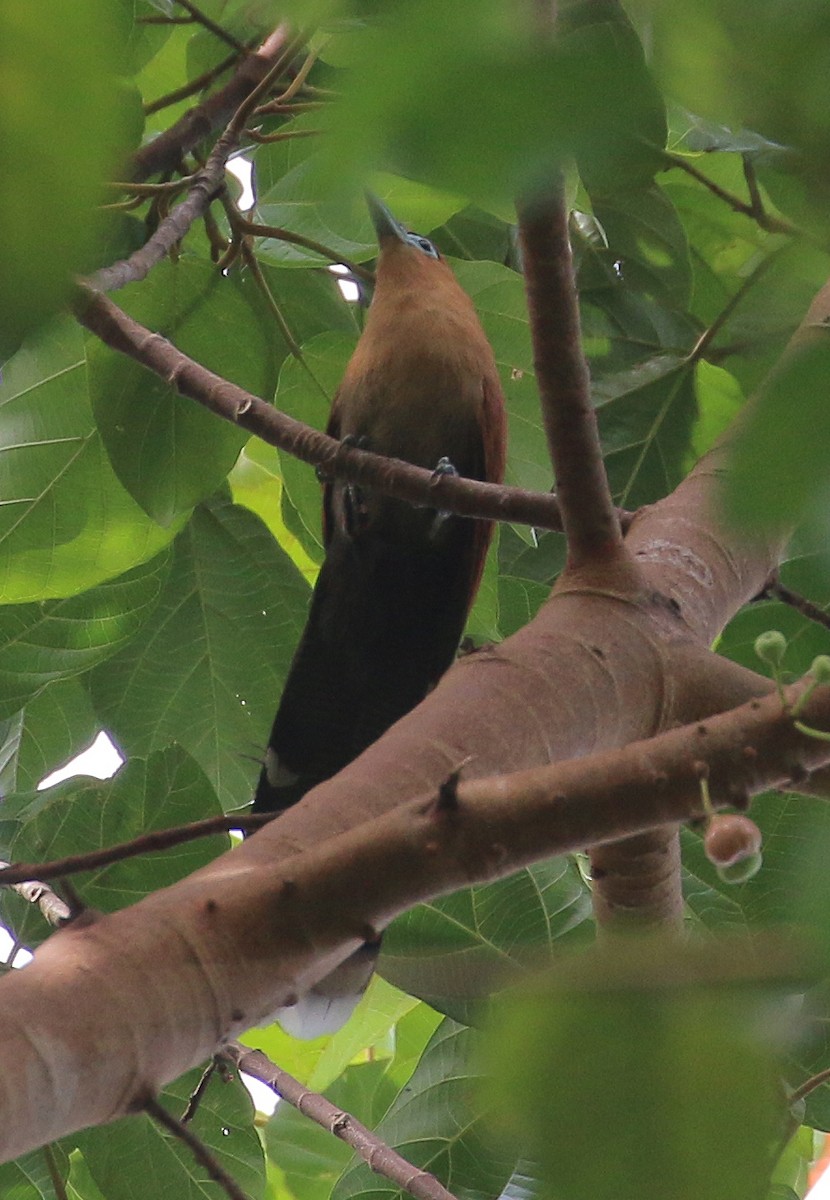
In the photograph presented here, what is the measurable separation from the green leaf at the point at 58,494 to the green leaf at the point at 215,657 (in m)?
0.26

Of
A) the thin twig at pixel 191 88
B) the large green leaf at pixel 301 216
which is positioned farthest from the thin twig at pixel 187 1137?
the thin twig at pixel 191 88

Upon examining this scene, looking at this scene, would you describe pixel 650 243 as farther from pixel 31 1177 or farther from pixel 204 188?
pixel 31 1177

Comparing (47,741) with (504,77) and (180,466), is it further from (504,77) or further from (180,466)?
(504,77)

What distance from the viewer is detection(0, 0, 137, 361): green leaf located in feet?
0.85

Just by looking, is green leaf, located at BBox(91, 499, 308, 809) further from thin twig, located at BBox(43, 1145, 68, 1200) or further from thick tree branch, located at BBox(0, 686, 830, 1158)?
thick tree branch, located at BBox(0, 686, 830, 1158)

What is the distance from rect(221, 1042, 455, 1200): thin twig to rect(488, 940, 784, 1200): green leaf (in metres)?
1.34

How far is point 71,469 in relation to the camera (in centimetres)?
213

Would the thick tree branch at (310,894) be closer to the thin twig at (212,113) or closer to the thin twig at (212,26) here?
the thin twig at (212,113)

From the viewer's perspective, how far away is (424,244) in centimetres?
307

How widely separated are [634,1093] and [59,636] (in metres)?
1.91

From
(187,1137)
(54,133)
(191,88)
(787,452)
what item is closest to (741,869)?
(187,1137)

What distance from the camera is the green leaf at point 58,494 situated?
207cm

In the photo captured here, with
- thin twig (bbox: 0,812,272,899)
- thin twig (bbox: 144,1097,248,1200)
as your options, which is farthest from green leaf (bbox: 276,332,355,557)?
thin twig (bbox: 144,1097,248,1200)

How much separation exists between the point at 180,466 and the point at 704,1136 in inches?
69.9
